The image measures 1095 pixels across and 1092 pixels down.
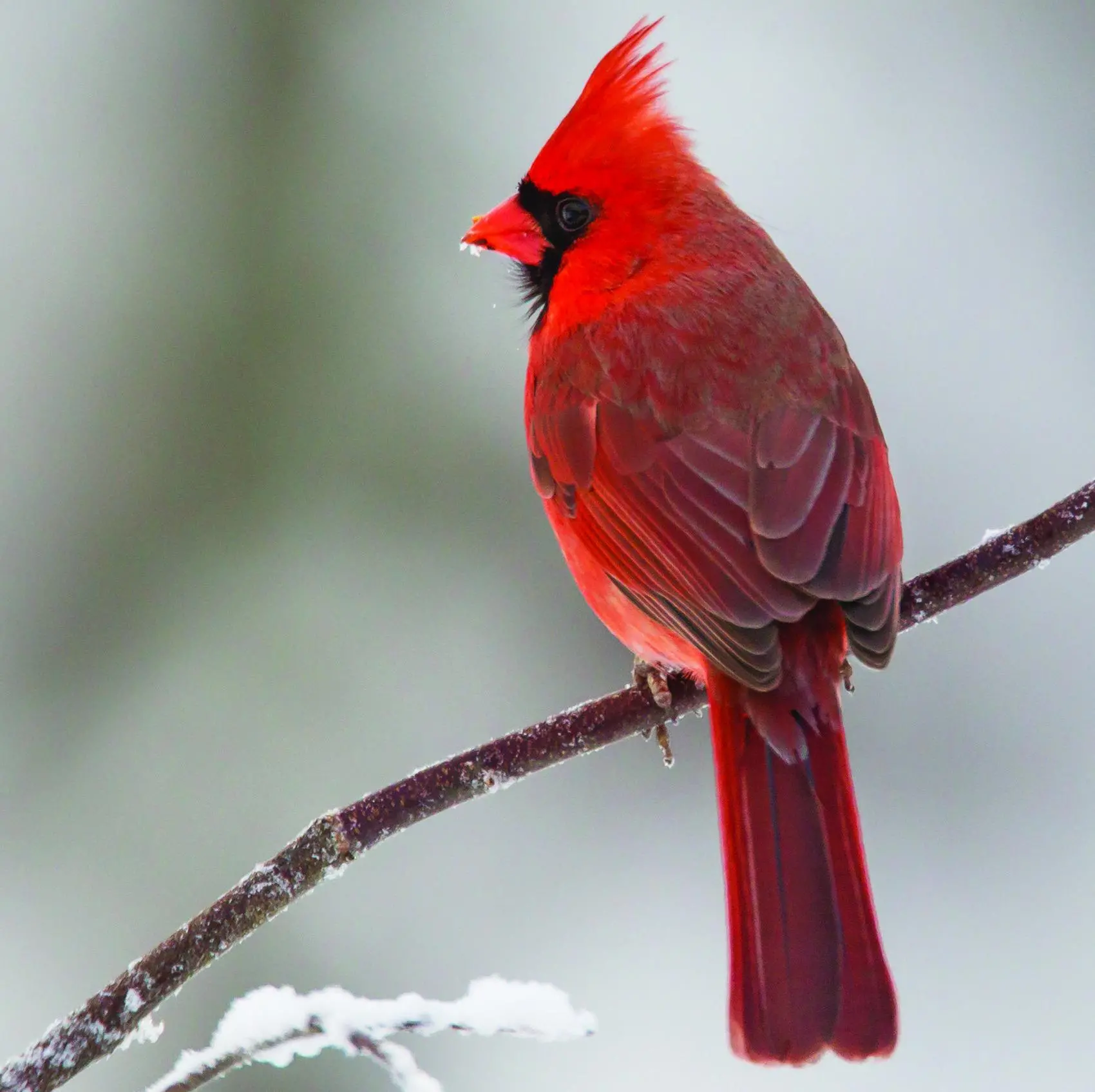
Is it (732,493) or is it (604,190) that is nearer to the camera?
(732,493)

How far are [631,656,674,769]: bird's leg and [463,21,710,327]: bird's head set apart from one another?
2.13ft

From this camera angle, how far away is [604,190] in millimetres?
2648

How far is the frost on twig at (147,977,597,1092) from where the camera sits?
1.38 m

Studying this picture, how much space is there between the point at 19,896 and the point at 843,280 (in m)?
2.95

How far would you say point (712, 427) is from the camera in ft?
7.57

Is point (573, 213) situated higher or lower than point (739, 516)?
higher

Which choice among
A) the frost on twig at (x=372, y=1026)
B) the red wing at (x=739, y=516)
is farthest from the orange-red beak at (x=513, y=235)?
the frost on twig at (x=372, y=1026)

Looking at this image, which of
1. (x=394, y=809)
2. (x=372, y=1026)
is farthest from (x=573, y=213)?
(x=372, y=1026)

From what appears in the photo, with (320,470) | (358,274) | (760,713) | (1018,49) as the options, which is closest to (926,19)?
(1018,49)

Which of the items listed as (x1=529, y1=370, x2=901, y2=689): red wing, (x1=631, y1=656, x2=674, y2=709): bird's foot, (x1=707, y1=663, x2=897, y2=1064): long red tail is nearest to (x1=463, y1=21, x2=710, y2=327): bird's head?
(x1=529, y1=370, x2=901, y2=689): red wing

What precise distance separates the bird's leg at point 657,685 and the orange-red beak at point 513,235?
0.80 metres

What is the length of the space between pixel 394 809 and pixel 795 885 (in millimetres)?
546

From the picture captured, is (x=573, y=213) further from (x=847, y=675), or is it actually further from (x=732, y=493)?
(x=847, y=675)

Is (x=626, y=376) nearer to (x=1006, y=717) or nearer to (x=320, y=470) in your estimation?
(x=320, y=470)
